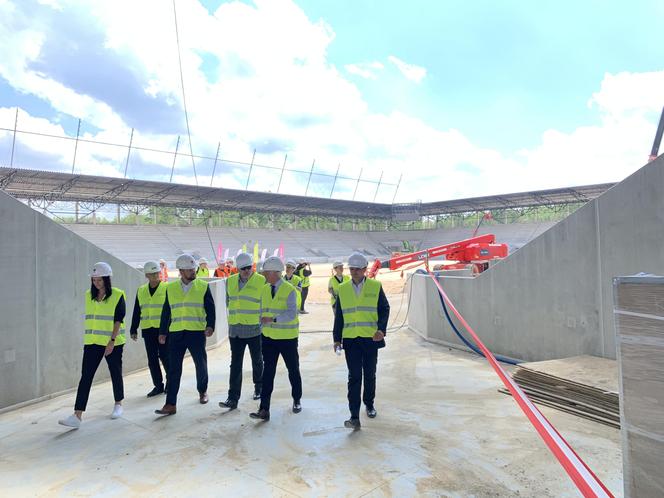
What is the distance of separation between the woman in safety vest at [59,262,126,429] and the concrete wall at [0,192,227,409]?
1.14 meters

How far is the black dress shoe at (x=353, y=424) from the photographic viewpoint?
4.21 m

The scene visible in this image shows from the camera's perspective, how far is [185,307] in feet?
16.4

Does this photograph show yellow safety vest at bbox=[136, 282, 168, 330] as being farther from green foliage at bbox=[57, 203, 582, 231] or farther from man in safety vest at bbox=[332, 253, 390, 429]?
green foliage at bbox=[57, 203, 582, 231]

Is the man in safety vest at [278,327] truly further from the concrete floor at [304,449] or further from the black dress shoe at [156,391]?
the black dress shoe at [156,391]

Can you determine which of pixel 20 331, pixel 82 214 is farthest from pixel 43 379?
pixel 82 214

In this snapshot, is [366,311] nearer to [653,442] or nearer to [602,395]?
[602,395]

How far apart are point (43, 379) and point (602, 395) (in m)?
6.42

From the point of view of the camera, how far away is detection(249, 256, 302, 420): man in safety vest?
4.70 m

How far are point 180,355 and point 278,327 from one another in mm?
1239

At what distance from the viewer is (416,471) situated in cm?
331

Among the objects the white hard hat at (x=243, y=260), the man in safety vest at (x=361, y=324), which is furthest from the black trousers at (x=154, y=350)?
the man in safety vest at (x=361, y=324)

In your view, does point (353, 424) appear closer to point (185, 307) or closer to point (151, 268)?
point (185, 307)

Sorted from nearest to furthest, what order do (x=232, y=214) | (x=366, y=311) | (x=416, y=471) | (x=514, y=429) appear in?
1. (x=416, y=471)
2. (x=514, y=429)
3. (x=366, y=311)
4. (x=232, y=214)

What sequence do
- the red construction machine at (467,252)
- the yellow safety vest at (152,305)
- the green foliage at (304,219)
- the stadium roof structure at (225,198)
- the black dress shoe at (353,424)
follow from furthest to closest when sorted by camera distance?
the green foliage at (304,219), the stadium roof structure at (225,198), the red construction machine at (467,252), the yellow safety vest at (152,305), the black dress shoe at (353,424)
